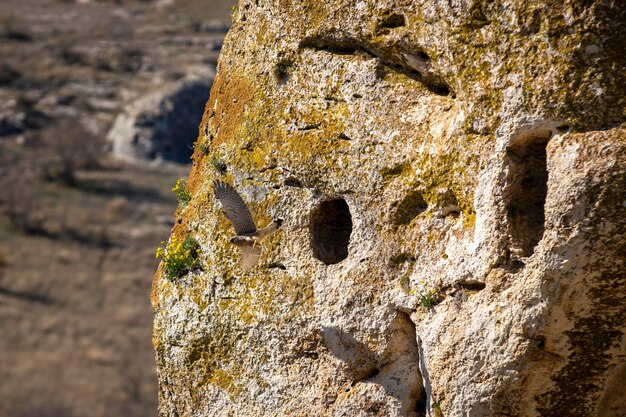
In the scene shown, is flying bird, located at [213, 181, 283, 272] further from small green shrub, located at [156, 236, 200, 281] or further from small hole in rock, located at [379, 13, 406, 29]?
small hole in rock, located at [379, 13, 406, 29]

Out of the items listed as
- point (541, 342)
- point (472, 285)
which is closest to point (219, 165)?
point (472, 285)

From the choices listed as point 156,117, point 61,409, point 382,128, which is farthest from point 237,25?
point 156,117

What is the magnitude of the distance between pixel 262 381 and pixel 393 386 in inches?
60.6

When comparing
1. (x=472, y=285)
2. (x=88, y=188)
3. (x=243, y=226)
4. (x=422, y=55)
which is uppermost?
(x=422, y=55)

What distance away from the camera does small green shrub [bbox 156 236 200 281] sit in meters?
10.1

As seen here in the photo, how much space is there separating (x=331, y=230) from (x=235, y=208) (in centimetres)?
109

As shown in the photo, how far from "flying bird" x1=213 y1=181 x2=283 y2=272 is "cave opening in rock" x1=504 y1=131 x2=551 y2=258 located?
2809mm

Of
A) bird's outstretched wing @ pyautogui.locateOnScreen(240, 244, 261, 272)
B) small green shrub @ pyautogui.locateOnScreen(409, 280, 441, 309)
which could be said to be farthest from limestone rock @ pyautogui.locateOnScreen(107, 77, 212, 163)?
small green shrub @ pyautogui.locateOnScreen(409, 280, 441, 309)

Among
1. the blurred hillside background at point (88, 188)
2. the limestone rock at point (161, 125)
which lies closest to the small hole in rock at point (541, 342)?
the blurred hillside background at point (88, 188)

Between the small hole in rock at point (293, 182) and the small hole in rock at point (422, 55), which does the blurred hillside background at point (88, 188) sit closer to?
the small hole in rock at point (293, 182)

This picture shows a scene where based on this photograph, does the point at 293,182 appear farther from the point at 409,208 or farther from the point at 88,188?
the point at 88,188

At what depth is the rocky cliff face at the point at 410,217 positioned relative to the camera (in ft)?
23.6

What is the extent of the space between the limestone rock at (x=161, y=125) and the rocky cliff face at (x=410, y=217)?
1239 inches

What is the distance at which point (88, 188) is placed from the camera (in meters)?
39.3
